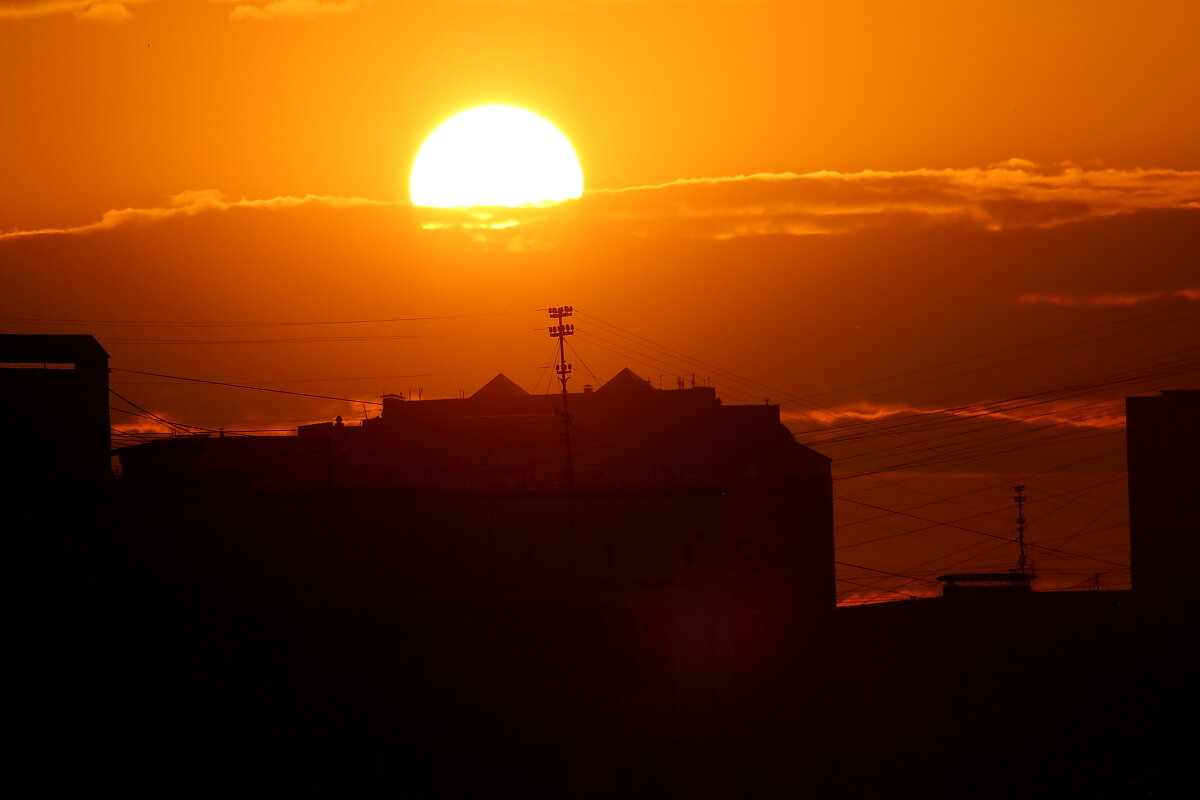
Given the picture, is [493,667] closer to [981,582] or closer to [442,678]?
[442,678]

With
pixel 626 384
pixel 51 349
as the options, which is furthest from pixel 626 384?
pixel 51 349

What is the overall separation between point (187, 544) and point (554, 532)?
35.8ft

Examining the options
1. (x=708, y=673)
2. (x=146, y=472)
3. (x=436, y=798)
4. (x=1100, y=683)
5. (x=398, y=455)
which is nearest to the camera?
(x=436, y=798)

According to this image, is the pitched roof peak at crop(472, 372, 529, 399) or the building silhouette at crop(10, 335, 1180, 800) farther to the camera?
the pitched roof peak at crop(472, 372, 529, 399)

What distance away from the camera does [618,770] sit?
34.4m

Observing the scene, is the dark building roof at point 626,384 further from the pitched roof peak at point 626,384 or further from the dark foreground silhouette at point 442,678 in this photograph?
the dark foreground silhouette at point 442,678

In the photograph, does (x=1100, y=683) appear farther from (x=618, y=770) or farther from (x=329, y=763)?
(x=329, y=763)

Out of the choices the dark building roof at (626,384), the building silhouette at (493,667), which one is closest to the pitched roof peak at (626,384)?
the dark building roof at (626,384)

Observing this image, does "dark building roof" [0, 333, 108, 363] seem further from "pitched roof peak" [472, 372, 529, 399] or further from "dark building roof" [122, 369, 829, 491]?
"pitched roof peak" [472, 372, 529, 399]

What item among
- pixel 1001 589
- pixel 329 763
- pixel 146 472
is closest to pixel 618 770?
pixel 329 763

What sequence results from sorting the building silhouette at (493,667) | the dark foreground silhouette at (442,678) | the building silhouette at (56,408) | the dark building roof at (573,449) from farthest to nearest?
the dark building roof at (573,449), the building silhouette at (56,408), the building silhouette at (493,667), the dark foreground silhouette at (442,678)

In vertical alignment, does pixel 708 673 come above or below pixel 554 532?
below

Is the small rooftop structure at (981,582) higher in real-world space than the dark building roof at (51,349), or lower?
lower

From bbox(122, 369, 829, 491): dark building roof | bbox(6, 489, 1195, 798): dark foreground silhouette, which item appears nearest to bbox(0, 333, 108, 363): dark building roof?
bbox(6, 489, 1195, 798): dark foreground silhouette
